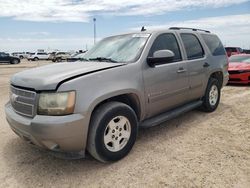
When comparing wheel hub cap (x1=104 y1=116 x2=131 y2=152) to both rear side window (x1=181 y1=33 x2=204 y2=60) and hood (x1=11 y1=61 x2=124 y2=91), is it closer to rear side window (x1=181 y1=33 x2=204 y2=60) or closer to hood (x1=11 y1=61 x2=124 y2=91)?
hood (x1=11 y1=61 x2=124 y2=91)

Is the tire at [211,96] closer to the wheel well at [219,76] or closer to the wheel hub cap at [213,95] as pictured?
the wheel hub cap at [213,95]

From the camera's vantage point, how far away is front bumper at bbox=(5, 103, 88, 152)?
113 inches

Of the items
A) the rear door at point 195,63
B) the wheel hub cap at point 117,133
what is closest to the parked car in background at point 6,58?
the rear door at point 195,63

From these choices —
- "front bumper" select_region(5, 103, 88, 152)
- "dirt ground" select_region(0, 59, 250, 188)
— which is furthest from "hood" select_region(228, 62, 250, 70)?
"front bumper" select_region(5, 103, 88, 152)

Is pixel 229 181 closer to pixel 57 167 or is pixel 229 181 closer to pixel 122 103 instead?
pixel 122 103

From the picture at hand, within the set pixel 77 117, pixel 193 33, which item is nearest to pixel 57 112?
pixel 77 117

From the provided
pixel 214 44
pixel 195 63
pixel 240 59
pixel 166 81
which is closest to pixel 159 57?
pixel 166 81

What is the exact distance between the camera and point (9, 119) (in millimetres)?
3459

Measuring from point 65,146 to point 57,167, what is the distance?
0.58 meters

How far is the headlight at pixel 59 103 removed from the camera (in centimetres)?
291

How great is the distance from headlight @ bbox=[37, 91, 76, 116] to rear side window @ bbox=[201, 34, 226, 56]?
12.4ft

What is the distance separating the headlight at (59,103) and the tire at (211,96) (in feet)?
11.4

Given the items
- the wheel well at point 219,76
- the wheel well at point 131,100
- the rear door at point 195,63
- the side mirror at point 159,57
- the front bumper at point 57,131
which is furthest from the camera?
the wheel well at point 219,76

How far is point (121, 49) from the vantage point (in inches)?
161
